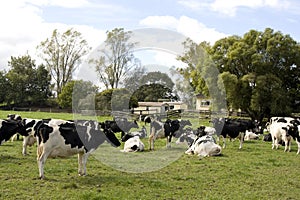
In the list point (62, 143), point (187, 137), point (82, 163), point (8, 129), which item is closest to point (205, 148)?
point (187, 137)

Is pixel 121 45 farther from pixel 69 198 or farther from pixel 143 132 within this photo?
pixel 143 132

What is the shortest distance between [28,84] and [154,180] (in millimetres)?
57891

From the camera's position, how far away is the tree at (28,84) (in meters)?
61.2

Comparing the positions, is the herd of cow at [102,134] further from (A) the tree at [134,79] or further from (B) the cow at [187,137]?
(A) the tree at [134,79]

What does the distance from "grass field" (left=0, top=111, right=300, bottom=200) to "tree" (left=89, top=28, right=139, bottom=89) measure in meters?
2.65

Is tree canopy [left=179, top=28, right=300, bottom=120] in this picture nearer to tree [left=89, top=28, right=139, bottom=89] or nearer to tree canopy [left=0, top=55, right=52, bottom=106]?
tree [left=89, top=28, right=139, bottom=89]

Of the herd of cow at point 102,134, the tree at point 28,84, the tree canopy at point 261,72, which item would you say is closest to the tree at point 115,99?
the herd of cow at point 102,134

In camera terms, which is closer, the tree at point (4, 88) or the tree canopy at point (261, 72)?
the tree canopy at point (261, 72)

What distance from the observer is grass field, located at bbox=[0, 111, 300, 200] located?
776 cm

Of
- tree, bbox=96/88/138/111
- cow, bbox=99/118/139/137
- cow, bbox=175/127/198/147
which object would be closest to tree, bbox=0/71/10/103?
cow, bbox=99/118/139/137

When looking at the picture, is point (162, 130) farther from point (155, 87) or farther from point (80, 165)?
point (80, 165)

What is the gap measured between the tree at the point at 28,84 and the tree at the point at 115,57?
2058 inches

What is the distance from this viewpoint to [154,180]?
29.9 feet

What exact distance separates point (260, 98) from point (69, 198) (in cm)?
3015
